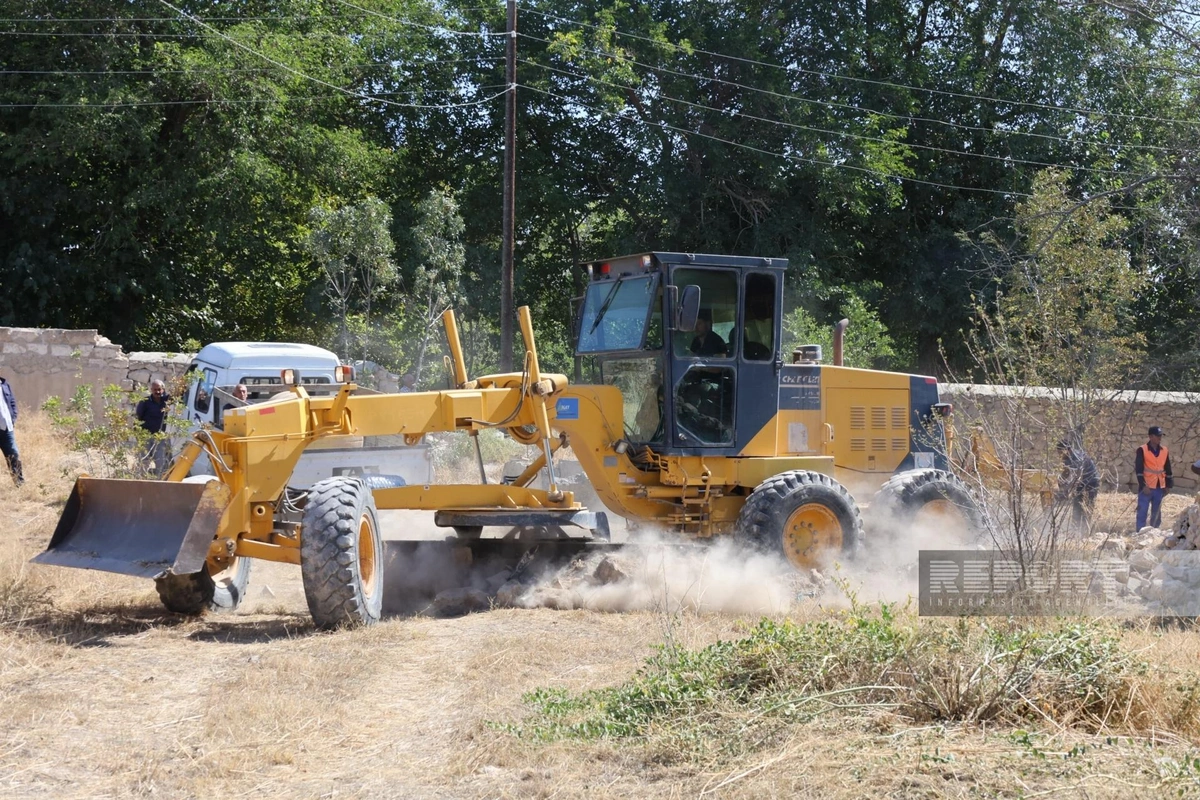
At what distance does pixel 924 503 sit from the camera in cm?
1074

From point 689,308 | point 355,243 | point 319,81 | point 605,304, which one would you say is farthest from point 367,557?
point 319,81

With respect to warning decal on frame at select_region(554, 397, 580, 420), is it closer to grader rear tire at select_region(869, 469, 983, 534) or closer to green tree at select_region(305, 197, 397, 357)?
grader rear tire at select_region(869, 469, 983, 534)

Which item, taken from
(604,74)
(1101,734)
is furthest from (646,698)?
(604,74)

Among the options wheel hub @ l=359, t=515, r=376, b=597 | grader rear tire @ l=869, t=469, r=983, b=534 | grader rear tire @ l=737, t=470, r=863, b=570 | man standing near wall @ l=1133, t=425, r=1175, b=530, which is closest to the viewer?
wheel hub @ l=359, t=515, r=376, b=597

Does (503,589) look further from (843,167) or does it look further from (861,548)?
(843,167)

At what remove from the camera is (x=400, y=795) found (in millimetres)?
5180

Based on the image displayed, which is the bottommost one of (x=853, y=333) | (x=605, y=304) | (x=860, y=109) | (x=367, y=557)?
(x=367, y=557)

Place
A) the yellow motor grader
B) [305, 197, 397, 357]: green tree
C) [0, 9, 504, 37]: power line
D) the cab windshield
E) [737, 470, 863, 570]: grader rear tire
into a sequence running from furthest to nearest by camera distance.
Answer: [0, 9, 504, 37]: power line → [305, 197, 397, 357]: green tree → the cab windshield → [737, 470, 863, 570]: grader rear tire → the yellow motor grader

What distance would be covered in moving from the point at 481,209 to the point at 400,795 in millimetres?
23899

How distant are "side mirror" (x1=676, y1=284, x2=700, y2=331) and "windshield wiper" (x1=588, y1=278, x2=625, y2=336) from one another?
106 cm

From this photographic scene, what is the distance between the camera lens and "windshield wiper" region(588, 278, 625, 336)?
10.4 meters

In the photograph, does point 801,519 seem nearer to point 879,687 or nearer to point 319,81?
point 879,687

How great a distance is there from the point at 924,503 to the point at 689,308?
309cm

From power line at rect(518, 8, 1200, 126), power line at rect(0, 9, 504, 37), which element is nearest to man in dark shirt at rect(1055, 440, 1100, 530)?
power line at rect(518, 8, 1200, 126)
